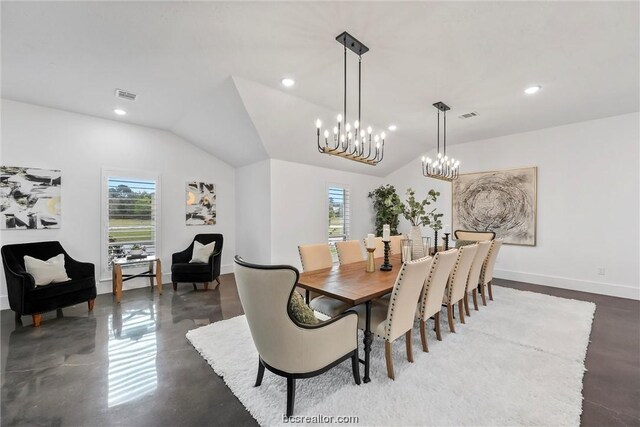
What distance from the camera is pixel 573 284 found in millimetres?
4664

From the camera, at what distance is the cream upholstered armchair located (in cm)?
152

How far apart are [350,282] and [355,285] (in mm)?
104

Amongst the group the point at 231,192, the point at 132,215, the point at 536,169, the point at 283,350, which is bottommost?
the point at 283,350

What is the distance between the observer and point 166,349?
2.63 meters

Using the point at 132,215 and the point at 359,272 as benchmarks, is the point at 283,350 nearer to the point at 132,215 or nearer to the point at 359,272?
the point at 359,272

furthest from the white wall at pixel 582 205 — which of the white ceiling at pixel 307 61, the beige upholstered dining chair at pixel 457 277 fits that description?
the beige upholstered dining chair at pixel 457 277

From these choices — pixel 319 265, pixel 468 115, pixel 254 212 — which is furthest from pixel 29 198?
pixel 468 115

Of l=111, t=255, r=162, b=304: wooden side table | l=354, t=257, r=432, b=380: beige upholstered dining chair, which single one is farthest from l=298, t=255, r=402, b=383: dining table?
l=111, t=255, r=162, b=304: wooden side table

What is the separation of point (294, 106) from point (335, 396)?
3472 millimetres

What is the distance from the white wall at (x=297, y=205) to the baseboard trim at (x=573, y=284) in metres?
3.27

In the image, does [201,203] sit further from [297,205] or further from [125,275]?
[297,205]

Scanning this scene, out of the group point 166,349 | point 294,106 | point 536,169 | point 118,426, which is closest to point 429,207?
point 536,169

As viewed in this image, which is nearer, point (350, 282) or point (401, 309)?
point (401, 309)

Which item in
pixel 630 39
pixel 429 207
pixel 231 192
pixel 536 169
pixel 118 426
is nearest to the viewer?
pixel 118 426
